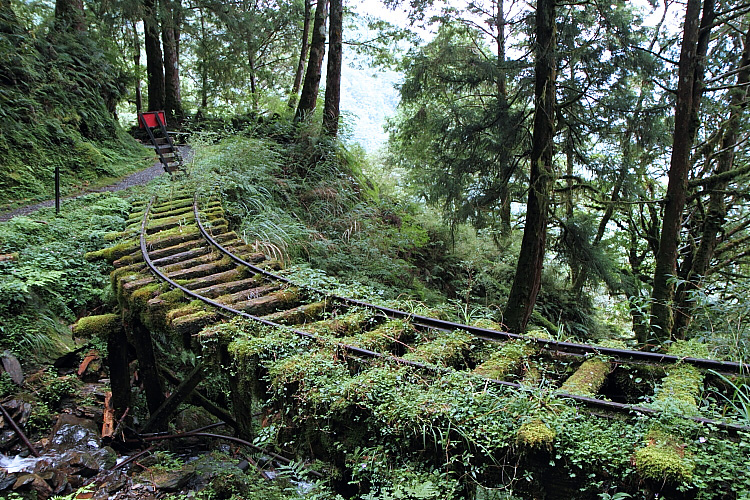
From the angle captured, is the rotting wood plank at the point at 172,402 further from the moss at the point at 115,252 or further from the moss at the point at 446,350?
the moss at the point at 446,350

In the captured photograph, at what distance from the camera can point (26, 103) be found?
1147 cm

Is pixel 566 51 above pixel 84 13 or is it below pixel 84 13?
below

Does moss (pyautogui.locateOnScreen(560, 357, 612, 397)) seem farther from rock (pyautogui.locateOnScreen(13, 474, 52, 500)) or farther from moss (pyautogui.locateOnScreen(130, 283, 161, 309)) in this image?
rock (pyautogui.locateOnScreen(13, 474, 52, 500))

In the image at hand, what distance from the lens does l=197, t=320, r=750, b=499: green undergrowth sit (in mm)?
2262

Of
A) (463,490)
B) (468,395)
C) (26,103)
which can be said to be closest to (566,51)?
(468,395)

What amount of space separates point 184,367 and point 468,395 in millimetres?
6930

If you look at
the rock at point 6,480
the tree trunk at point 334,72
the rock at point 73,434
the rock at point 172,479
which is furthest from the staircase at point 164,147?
the rock at point 6,480

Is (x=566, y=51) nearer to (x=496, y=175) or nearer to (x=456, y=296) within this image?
(x=496, y=175)

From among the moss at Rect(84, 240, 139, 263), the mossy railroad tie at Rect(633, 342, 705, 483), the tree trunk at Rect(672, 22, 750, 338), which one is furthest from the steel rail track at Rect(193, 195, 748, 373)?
the tree trunk at Rect(672, 22, 750, 338)

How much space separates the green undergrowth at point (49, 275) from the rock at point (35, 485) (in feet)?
7.82

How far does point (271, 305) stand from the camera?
5062 mm

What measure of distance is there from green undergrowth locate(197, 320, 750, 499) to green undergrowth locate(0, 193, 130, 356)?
4852 millimetres

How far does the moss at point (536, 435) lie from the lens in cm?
246

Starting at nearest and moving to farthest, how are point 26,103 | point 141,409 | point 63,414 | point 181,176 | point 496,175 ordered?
point 63,414
point 141,409
point 496,175
point 181,176
point 26,103
